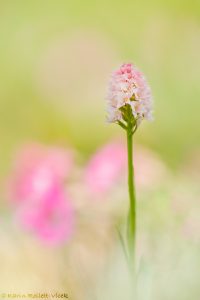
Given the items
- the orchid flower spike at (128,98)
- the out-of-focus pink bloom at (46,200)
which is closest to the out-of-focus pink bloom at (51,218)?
the out-of-focus pink bloom at (46,200)

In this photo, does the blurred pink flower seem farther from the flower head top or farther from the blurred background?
the flower head top

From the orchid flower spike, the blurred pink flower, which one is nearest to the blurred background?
the blurred pink flower

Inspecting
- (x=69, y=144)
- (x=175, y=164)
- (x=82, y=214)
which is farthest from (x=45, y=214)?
(x=69, y=144)

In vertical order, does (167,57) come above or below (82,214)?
above

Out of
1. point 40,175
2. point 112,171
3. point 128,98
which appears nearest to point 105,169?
point 112,171

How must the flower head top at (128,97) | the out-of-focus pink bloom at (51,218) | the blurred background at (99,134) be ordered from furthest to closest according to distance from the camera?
the out-of-focus pink bloom at (51,218), the blurred background at (99,134), the flower head top at (128,97)

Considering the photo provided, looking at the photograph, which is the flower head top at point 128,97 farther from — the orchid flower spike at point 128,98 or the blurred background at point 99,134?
the blurred background at point 99,134

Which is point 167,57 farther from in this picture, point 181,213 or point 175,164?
point 181,213
